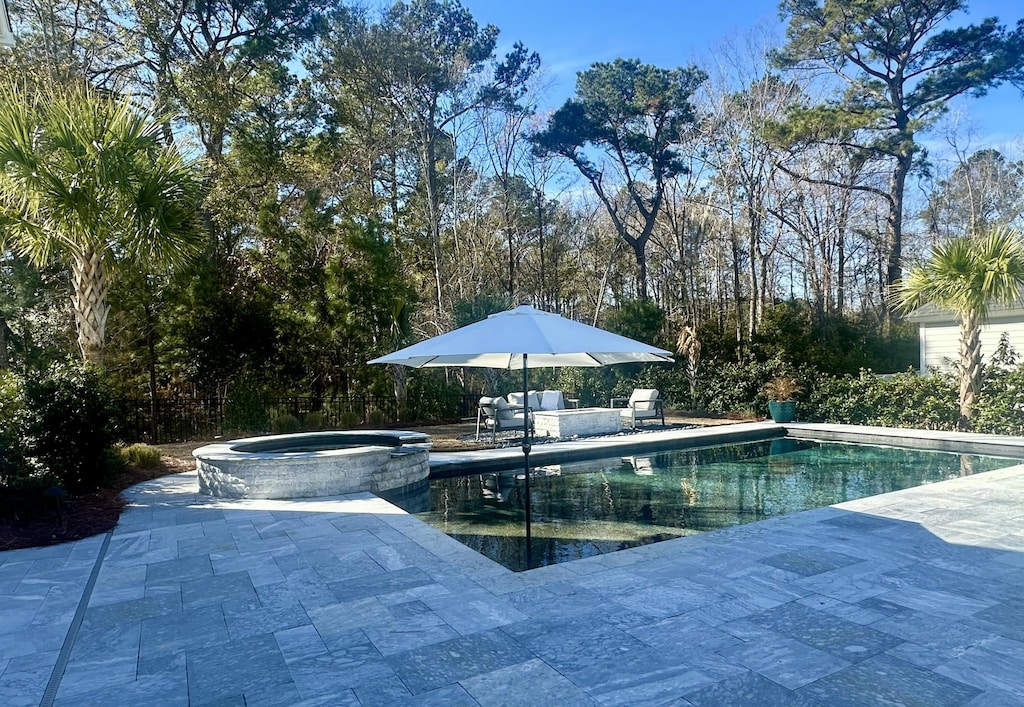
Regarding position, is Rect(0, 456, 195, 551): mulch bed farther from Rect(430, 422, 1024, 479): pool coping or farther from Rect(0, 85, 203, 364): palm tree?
Rect(430, 422, 1024, 479): pool coping

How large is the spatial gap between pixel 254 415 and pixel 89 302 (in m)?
4.36

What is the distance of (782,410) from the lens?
1286cm

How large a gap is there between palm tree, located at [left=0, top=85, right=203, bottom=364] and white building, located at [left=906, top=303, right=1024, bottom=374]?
13.8 meters

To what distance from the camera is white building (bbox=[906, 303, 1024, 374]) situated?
1267 cm

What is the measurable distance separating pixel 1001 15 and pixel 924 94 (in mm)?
2382

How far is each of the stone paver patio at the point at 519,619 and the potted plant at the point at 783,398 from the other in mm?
7797

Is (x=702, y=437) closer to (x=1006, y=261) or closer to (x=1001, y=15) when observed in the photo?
(x=1006, y=261)

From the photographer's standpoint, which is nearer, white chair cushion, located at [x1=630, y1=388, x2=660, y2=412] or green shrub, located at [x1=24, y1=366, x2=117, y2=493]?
green shrub, located at [x1=24, y1=366, x2=117, y2=493]

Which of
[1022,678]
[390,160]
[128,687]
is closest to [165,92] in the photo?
[390,160]

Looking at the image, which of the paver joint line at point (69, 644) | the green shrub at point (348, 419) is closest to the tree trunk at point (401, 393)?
the green shrub at point (348, 419)

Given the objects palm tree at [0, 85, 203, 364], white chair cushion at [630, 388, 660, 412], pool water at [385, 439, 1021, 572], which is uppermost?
palm tree at [0, 85, 203, 364]

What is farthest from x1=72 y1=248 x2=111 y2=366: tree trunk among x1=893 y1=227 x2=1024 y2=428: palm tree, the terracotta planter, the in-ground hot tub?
x1=893 y1=227 x2=1024 y2=428: palm tree

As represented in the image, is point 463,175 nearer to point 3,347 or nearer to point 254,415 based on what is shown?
point 254,415

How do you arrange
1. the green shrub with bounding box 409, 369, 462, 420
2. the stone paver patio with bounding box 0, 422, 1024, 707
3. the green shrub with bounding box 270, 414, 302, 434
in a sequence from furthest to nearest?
the green shrub with bounding box 409, 369, 462, 420, the green shrub with bounding box 270, 414, 302, 434, the stone paver patio with bounding box 0, 422, 1024, 707
